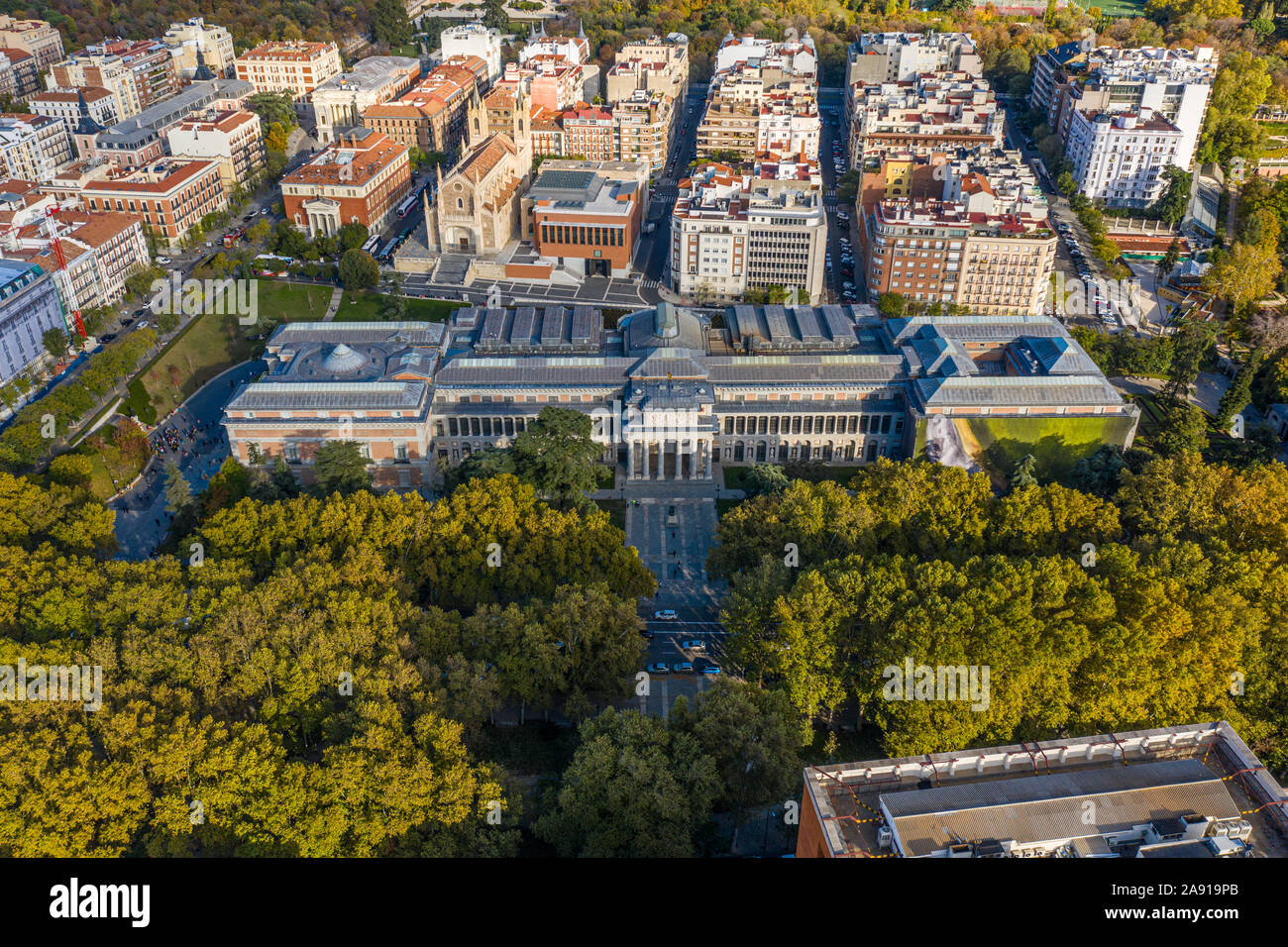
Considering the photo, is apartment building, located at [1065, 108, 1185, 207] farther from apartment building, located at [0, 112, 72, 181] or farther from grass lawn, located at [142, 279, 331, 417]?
apartment building, located at [0, 112, 72, 181]

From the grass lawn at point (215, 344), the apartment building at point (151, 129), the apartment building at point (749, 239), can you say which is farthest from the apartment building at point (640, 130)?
the apartment building at point (151, 129)

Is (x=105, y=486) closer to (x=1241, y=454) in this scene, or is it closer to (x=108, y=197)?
(x=108, y=197)

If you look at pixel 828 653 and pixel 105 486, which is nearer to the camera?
pixel 828 653

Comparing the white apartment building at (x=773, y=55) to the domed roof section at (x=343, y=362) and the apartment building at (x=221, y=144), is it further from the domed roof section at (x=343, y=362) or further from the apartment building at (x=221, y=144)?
the domed roof section at (x=343, y=362)

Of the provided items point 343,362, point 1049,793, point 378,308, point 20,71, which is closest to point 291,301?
point 378,308

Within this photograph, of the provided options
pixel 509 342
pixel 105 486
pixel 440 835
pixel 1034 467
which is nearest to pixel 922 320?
pixel 1034 467
